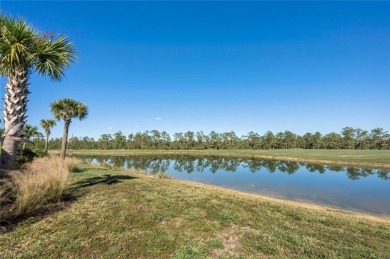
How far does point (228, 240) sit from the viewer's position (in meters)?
5.11

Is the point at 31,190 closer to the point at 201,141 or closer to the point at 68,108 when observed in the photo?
the point at 68,108

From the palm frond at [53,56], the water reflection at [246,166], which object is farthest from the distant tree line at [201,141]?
the palm frond at [53,56]

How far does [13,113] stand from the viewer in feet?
23.8

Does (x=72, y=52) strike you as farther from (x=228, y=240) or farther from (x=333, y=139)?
(x=333, y=139)

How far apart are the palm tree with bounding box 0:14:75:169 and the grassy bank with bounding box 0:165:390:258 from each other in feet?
9.45

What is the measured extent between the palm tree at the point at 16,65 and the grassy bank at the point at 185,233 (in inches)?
113

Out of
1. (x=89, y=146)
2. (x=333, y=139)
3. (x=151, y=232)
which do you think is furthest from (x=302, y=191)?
(x=89, y=146)

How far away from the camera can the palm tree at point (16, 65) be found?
701cm

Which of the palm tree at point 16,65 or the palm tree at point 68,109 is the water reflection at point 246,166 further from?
the palm tree at point 16,65

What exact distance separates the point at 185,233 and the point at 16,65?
7.51 meters

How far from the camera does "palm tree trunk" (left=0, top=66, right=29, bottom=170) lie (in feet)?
23.5

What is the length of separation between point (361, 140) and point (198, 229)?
118 metres

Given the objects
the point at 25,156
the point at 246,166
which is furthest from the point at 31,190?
the point at 246,166

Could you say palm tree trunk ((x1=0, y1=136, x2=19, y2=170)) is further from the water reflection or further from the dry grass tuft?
the water reflection
